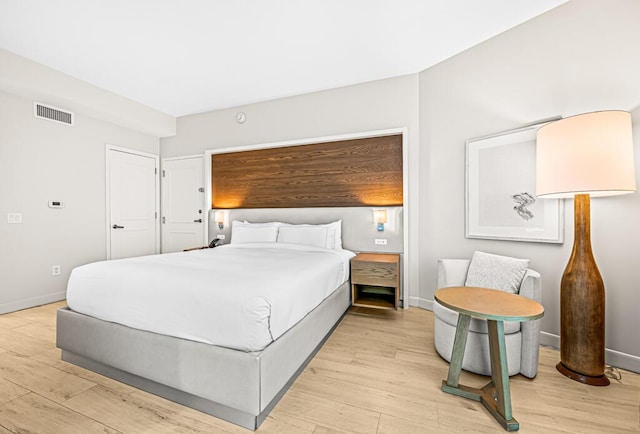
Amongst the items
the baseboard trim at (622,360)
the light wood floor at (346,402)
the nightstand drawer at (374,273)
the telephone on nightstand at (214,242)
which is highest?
the telephone on nightstand at (214,242)

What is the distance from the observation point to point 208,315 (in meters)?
1.58

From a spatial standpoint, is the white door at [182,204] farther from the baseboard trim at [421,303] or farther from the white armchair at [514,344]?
the white armchair at [514,344]

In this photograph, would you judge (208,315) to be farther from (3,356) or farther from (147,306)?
(3,356)

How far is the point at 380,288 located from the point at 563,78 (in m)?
2.64

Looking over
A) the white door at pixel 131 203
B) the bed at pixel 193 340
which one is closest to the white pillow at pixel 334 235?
the bed at pixel 193 340

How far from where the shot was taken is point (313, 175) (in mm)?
4016

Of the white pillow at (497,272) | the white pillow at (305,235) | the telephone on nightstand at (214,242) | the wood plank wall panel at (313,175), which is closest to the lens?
the white pillow at (497,272)

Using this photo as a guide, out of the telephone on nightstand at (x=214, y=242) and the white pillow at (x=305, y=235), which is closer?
the white pillow at (x=305, y=235)

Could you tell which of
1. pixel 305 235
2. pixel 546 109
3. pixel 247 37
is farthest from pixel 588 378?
pixel 247 37

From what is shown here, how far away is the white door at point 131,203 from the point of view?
439cm

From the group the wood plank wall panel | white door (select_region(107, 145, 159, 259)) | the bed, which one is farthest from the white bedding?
white door (select_region(107, 145, 159, 259))

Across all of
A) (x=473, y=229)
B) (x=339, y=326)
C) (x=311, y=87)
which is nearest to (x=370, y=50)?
(x=311, y=87)

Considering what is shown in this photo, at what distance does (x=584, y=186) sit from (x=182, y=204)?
5229 millimetres

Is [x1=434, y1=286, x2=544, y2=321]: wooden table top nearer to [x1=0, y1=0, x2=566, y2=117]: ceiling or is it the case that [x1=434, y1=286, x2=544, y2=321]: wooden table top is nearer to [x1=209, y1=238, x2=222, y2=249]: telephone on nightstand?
[x1=0, y1=0, x2=566, y2=117]: ceiling
